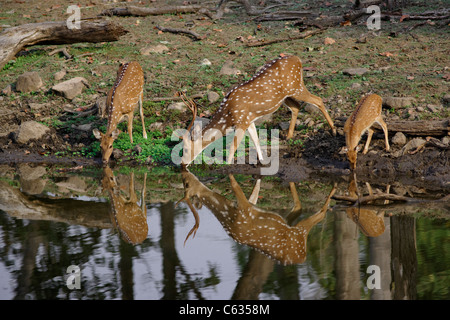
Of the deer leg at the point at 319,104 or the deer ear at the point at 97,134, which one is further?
the deer ear at the point at 97,134

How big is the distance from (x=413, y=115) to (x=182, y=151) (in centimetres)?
398

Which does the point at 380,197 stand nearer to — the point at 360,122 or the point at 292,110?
the point at 360,122

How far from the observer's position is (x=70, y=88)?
12805mm

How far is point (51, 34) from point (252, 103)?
6402 millimetres

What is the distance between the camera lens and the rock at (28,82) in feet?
43.3

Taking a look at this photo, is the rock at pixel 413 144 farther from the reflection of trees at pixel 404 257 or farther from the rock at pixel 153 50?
the rock at pixel 153 50

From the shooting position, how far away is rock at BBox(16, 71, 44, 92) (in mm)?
13188

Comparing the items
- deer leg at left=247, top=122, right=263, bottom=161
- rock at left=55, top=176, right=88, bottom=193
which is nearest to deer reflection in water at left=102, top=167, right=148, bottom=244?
rock at left=55, top=176, right=88, bottom=193

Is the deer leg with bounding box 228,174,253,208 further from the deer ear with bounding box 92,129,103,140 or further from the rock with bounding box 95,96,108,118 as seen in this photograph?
the rock with bounding box 95,96,108,118

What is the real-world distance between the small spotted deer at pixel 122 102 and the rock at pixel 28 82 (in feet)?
7.73

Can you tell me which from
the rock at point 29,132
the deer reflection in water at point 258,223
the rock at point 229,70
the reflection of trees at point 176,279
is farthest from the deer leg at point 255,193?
the rock at point 29,132

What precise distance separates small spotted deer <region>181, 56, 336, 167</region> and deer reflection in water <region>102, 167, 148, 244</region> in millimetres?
1181

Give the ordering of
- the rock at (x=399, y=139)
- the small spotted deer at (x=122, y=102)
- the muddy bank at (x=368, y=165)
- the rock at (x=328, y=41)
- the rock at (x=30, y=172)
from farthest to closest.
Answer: the rock at (x=328, y=41) → the small spotted deer at (x=122, y=102) → the rock at (x=30, y=172) → the rock at (x=399, y=139) → the muddy bank at (x=368, y=165)

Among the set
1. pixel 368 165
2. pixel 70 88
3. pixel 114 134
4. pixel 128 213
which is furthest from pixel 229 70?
pixel 128 213
